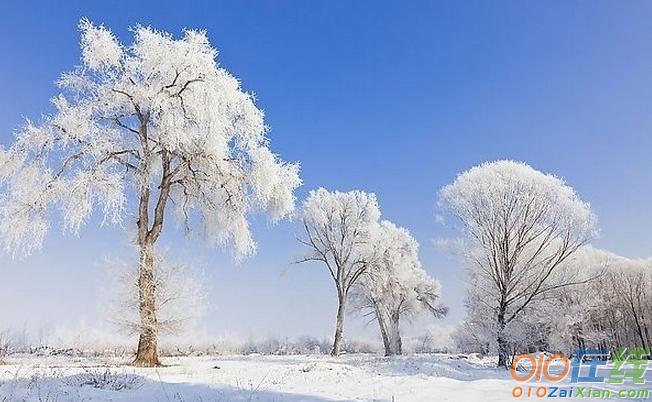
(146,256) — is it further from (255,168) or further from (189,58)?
(189,58)

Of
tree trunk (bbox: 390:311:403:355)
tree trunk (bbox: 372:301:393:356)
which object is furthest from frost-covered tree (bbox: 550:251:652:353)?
tree trunk (bbox: 372:301:393:356)

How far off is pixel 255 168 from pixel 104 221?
5.41 meters

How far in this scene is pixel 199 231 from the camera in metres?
18.6

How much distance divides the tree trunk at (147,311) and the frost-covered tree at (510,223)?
15996mm

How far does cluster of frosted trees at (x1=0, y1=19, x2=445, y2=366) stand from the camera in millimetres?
14938

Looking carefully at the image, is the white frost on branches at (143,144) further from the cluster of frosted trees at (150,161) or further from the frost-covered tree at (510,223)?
the frost-covered tree at (510,223)

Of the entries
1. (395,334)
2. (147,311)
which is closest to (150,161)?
(147,311)

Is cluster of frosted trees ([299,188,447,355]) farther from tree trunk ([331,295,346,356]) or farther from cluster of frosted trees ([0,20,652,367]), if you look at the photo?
cluster of frosted trees ([0,20,652,367])

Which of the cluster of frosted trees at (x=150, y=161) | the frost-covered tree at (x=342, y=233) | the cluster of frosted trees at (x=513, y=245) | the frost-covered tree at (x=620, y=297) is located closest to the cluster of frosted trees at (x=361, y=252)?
the frost-covered tree at (x=342, y=233)

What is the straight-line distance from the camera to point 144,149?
52.2 ft

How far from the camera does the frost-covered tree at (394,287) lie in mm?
34219

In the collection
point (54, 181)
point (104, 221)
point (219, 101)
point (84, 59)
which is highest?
point (84, 59)

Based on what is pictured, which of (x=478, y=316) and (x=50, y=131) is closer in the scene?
(x=50, y=131)

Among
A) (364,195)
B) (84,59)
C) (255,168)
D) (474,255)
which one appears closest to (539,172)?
(474,255)
